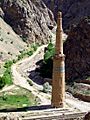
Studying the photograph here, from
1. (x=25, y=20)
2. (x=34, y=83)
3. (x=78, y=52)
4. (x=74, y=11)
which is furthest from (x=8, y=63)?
(x=74, y=11)

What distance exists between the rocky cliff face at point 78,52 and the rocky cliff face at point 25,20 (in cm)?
3437

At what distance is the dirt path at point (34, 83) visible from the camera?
54544mm

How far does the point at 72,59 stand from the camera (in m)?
73.9

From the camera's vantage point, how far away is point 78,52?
73188 mm

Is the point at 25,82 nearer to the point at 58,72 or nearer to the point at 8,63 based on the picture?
the point at 8,63

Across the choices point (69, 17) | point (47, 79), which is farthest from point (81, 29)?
point (69, 17)

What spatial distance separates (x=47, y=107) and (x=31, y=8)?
74479 mm

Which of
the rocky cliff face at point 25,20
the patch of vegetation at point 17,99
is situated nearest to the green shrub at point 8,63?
the patch of vegetation at point 17,99

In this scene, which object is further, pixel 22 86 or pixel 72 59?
pixel 72 59

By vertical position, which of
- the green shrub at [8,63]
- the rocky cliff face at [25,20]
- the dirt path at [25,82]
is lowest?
the dirt path at [25,82]

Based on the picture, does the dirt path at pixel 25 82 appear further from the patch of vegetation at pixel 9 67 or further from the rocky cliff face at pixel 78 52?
the rocky cliff face at pixel 78 52

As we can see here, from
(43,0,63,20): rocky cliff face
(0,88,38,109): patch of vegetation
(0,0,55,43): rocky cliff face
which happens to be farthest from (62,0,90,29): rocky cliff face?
(0,88,38,109): patch of vegetation

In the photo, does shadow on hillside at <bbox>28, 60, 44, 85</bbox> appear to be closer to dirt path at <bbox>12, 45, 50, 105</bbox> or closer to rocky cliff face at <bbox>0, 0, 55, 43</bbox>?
dirt path at <bbox>12, 45, 50, 105</bbox>

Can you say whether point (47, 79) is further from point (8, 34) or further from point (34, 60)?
point (8, 34)
